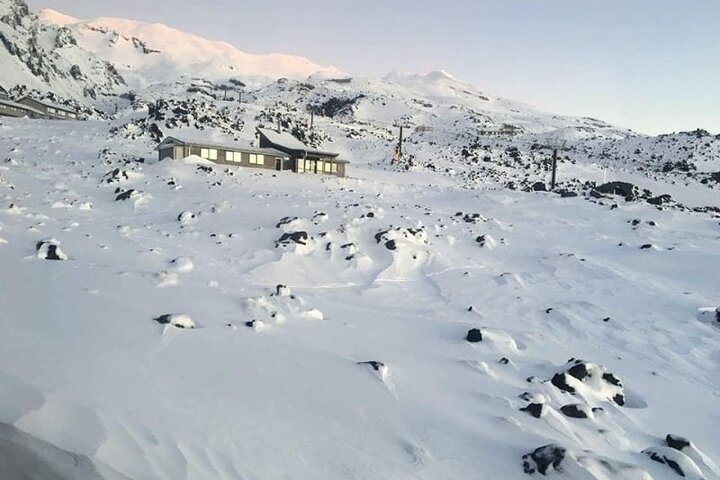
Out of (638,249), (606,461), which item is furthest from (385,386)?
(638,249)

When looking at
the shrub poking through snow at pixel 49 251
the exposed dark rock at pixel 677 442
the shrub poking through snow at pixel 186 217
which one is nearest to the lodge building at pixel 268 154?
the shrub poking through snow at pixel 186 217

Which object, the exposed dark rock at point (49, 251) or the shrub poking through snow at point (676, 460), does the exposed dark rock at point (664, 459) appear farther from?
the exposed dark rock at point (49, 251)

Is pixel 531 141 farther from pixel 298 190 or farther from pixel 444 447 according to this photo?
pixel 444 447

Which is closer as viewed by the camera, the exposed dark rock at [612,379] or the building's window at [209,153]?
the exposed dark rock at [612,379]

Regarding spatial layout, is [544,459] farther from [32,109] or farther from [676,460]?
[32,109]

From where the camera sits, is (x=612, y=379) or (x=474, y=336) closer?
(x=612, y=379)

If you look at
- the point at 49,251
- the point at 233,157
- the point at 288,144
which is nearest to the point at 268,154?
the point at 288,144
